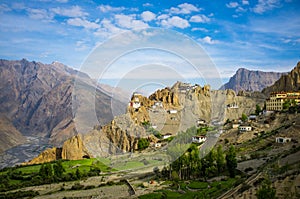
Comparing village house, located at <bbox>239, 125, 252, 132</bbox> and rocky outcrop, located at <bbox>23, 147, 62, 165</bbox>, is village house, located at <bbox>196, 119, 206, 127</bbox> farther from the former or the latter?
rocky outcrop, located at <bbox>23, 147, 62, 165</bbox>

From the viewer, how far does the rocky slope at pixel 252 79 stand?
188 meters

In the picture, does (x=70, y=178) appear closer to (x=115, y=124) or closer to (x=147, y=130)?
(x=115, y=124)

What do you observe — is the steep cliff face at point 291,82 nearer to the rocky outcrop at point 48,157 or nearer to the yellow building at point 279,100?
the yellow building at point 279,100

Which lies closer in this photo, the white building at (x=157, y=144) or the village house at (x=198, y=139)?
the village house at (x=198, y=139)

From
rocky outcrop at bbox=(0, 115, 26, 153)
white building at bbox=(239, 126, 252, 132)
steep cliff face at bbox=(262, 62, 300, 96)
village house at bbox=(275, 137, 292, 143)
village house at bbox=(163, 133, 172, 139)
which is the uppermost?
steep cliff face at bbox=(262, 62, 300, 96)

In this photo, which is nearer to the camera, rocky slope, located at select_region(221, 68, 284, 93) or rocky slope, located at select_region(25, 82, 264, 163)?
rocky slope, located at select_region(25, 82, 264, 163)

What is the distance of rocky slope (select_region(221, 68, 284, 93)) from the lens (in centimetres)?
18788

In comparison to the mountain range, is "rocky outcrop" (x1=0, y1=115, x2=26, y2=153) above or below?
below

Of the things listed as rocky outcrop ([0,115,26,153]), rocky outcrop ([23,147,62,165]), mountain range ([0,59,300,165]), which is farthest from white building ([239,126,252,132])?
rocky outcrop ([0,115,26,153])

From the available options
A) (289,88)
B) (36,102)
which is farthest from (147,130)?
(36,102)

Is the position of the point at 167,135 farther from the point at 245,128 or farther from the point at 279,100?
the point at 279,100

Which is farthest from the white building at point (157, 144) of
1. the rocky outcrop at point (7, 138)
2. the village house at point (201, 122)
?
the rocky outcrop at point (7, 138)

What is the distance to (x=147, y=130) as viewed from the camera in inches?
2031

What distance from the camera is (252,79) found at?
190m
